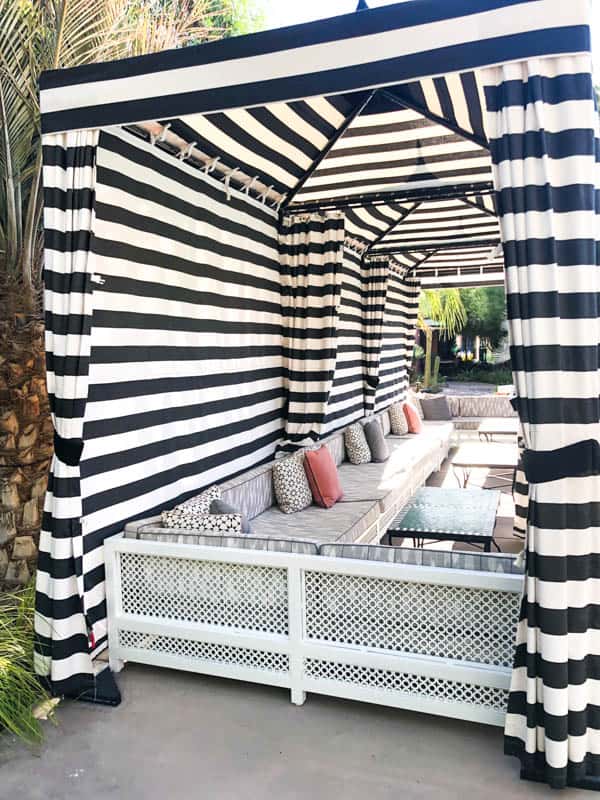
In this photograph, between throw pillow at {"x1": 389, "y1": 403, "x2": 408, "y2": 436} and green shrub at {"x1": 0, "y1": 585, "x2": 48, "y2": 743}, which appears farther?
throw pillow at {"x1": 389, "y1": 403, "x2": 408, "y2": 436}

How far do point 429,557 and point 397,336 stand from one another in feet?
26.8

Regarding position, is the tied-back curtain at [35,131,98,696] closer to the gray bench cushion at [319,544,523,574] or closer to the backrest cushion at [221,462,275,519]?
the gray bench cushion at [319,544,523,574]

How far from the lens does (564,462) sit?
92.8 inches

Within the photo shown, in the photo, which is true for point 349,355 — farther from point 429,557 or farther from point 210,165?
point 429,557

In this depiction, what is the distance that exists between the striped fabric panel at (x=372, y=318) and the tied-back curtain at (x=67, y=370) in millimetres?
5762

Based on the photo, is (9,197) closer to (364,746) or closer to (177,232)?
(177,232)

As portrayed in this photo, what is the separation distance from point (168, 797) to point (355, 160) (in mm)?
4256

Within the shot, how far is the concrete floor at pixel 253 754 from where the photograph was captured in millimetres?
2422

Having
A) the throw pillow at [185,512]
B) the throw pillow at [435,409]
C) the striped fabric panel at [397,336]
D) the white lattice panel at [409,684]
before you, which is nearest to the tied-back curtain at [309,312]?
the throw pillow at [185,512]

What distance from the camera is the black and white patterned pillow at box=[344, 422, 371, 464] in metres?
7.01

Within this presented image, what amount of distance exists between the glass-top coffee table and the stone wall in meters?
2.36

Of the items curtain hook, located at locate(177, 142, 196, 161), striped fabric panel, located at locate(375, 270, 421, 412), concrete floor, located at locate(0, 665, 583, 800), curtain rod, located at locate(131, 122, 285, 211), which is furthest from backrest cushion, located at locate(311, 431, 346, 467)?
concrete floor, located at locate(0, 665, 583, 800)

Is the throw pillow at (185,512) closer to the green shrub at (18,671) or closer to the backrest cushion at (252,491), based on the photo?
the backrest cushion at (252,491)

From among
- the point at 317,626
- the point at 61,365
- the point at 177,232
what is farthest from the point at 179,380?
the point at 317,626
